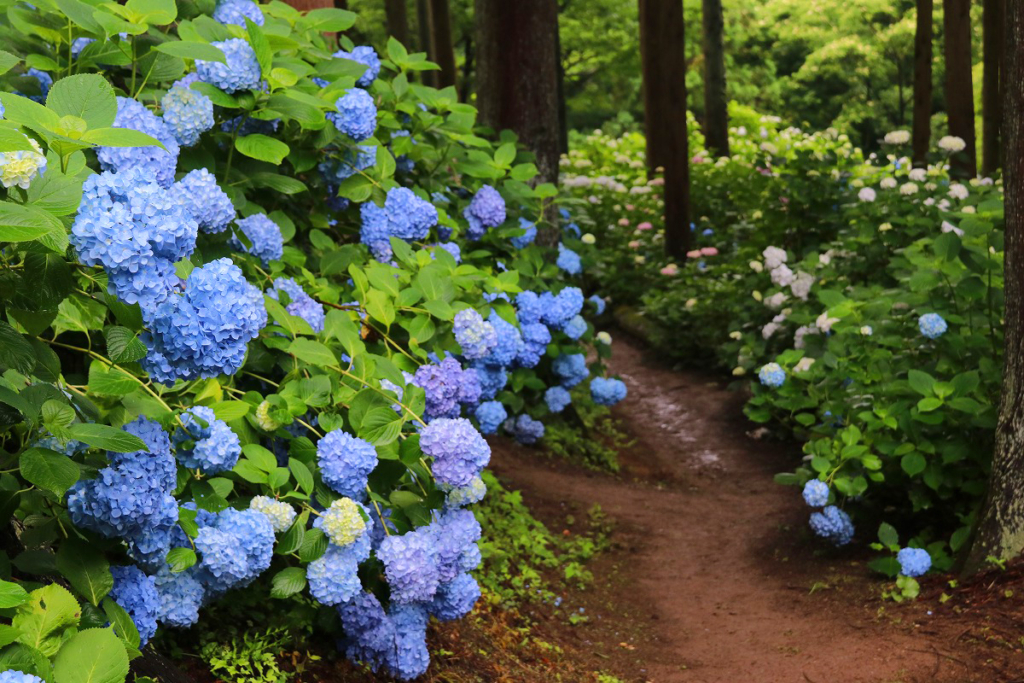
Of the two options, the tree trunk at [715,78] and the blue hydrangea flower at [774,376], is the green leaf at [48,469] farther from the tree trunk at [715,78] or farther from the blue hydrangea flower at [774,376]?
the tree trunk at [715,78]

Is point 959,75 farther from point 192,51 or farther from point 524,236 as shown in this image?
point 192,51

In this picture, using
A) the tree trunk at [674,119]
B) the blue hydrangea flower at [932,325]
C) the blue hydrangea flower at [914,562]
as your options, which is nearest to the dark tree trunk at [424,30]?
the tree trunk at [674,119]

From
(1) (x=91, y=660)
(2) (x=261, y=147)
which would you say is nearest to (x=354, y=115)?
(2) (x=261, y=147)

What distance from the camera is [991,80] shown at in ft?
28.4

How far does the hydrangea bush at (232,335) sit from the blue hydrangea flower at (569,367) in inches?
31.1

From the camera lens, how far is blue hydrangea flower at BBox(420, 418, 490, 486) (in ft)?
8.11

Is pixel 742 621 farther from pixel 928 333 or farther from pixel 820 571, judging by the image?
pixel 928 333

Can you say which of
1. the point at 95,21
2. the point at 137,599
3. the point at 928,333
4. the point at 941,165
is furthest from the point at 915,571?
the point at 941,165

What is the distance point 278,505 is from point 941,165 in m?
6.53

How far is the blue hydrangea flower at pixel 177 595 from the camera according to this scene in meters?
2.21

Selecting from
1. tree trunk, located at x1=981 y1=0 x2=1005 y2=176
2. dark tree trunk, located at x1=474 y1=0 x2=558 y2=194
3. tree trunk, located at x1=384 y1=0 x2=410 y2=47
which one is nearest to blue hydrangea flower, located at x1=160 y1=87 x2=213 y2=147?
dark tree trunk, located at x1=474 y1=0 x2=558 y2=194

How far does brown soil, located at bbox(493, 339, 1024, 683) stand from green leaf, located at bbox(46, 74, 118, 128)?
2.51 meters

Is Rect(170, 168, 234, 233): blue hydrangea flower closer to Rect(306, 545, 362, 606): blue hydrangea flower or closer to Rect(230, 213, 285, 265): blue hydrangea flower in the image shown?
Rect(230, 213, 285, 265): blue hydrangea flower

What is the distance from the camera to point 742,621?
4098 millimetres
